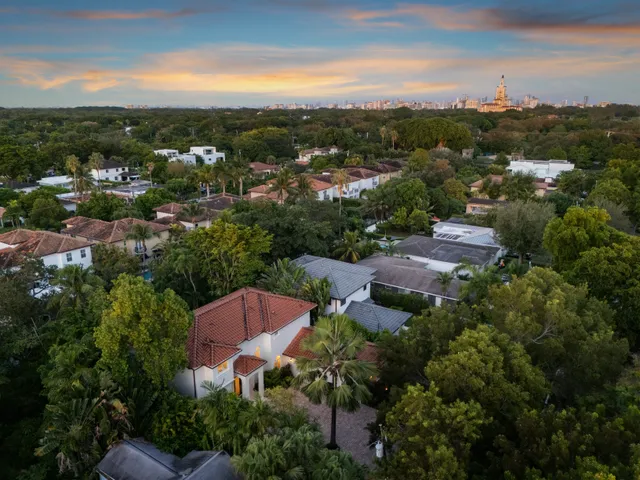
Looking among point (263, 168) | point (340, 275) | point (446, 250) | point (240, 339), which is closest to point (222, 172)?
point (263, 168)

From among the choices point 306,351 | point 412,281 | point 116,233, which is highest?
point 116,233

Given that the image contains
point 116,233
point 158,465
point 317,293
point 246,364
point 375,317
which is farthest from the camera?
point 116,233

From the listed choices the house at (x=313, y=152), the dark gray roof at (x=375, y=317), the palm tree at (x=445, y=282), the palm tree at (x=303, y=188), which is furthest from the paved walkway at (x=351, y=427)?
the house at (x=313, y=152)

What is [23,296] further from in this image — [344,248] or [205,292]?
[344,248]

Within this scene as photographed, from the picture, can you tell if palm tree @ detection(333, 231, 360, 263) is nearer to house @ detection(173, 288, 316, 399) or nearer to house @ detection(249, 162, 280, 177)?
house @ detection(173, 288, 316, 399)

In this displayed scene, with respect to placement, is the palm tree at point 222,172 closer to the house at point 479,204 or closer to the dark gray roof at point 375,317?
the house at point 479,204

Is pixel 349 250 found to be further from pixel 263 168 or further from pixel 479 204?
pixel 263 168
